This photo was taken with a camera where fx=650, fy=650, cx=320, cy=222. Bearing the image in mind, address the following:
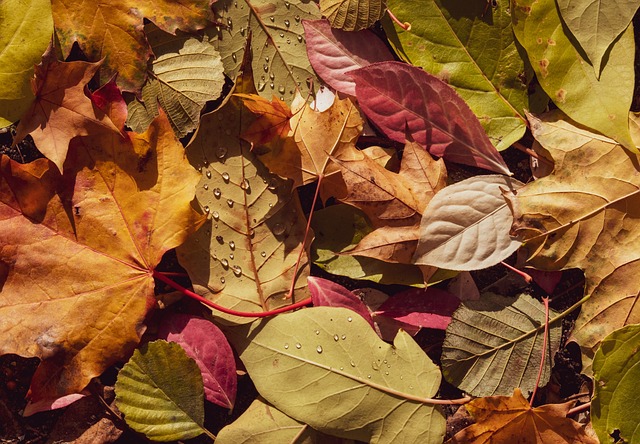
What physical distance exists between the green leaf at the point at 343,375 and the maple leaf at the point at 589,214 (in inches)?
12.5

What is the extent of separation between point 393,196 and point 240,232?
294 millimetres

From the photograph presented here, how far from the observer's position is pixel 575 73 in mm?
1220

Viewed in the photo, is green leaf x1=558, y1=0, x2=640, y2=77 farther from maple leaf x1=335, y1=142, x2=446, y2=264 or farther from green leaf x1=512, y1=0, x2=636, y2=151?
maple leaf x1=335, y1=142, x2=446, y2=264

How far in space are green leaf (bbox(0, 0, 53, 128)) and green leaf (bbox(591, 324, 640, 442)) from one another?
1167 mm

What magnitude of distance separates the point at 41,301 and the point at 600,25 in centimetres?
113

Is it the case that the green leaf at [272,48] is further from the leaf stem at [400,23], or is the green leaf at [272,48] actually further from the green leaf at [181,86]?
the leaf stem at [400,23]

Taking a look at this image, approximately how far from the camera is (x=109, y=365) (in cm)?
119

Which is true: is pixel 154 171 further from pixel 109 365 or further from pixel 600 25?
pixel 600 25

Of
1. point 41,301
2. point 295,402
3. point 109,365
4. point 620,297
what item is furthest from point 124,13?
point 620,297

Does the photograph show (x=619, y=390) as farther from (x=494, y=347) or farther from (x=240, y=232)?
(x=240, y=232)

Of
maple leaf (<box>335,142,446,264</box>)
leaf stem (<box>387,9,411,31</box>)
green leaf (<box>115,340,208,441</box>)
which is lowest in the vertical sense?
green leaf (<box>115,340,208,441</box>)

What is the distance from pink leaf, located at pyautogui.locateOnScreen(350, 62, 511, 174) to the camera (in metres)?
1.22

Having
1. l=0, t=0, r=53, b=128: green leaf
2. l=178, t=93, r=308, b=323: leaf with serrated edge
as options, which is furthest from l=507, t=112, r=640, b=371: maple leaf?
l=0, t=0, r=53, b=128: green leaf

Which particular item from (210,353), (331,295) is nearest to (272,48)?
(331,295)
